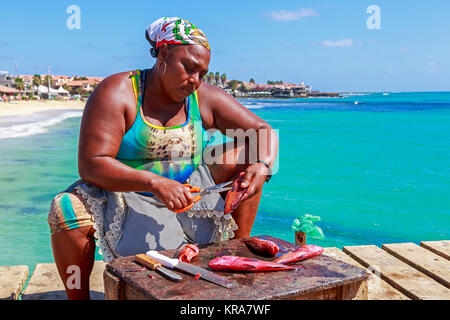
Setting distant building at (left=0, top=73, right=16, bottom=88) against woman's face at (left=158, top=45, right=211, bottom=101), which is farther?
distant building at (left=0, top=73, right=16, bottom=88)

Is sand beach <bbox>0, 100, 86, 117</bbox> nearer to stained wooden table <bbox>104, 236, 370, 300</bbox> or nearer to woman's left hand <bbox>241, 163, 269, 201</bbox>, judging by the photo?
woman's left hand <bbox>241, 163, 269, 201</bbox>

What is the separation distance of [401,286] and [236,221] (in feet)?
3.86

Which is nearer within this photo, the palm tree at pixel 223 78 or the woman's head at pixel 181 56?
the woman's head at pixel 181 56

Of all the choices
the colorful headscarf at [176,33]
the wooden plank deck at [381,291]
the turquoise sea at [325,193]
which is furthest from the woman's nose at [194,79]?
the turquoise sea at [325,193]

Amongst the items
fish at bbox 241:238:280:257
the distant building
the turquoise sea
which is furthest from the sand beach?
fish at bbox 241:238:280:257

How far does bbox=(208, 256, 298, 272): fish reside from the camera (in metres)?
1.91

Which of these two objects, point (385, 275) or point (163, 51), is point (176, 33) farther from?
point (385, 275)

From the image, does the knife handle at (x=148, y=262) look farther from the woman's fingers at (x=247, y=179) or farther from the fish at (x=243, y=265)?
the woman's fingers at (x=247, y=179)

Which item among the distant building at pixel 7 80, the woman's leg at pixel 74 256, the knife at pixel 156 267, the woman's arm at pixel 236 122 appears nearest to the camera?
the knife at pixel 156 267

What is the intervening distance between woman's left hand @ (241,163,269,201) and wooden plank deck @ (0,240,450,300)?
41.0 inches

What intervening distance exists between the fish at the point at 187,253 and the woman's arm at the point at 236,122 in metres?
0.66

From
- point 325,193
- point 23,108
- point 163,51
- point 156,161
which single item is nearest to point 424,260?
point 156,161

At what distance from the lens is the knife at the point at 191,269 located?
1.77m

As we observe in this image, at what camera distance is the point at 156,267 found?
1903 mm
